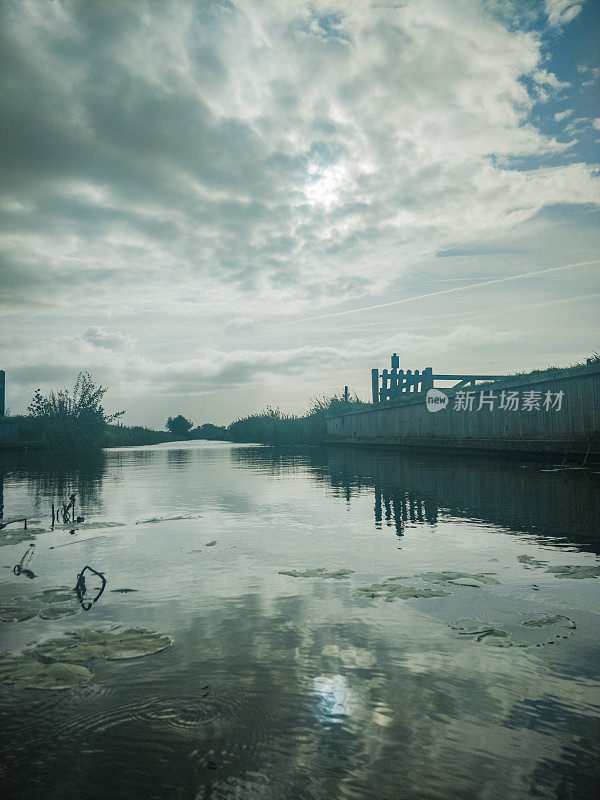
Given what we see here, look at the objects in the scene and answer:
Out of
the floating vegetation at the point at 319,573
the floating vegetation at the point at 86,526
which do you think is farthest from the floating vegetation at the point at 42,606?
the floating vegetation at the point at 86,526

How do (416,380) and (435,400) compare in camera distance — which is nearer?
(435,400)

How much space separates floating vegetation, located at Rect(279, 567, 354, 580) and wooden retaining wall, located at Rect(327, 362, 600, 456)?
506 inches

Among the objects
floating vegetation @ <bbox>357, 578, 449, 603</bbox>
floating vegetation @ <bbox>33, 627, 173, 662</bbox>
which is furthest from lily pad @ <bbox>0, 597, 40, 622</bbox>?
floating vegetation @ <bbox>357, 578, 449, 603</bbox>

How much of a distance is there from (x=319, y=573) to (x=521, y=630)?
6.08 ft

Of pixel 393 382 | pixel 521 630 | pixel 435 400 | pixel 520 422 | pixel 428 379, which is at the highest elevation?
pixel 393 382

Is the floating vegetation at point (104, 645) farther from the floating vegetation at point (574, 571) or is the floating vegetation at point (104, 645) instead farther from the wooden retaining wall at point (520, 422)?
the wooden retaining wall at point (520, 422)

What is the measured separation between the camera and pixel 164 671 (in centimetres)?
290

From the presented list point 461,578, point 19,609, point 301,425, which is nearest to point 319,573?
point 461,578

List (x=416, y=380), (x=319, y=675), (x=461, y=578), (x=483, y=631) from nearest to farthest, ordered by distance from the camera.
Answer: (x=319, y=675)
(x=483, y=631)
(x=461, y=578)
(x=416, y=380)

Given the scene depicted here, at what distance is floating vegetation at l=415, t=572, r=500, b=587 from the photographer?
455cm

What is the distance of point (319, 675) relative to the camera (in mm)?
2844

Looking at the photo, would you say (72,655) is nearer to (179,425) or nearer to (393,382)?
(393,382)

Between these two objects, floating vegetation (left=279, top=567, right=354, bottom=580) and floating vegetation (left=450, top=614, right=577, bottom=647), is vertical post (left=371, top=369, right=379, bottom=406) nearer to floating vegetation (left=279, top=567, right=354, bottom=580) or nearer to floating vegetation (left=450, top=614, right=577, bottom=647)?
floating vegetation (left=279, top=567, right=354, bottom=580)

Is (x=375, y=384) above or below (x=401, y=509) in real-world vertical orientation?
above
